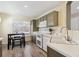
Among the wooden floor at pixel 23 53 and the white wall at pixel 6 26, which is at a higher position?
the white wall at pixel 6 26

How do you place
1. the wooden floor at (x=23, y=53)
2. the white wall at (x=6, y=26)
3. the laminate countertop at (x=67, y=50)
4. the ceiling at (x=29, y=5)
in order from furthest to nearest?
the white wall at (x=6, y=26) < the wooden floor at (x=23, y=53) < the ceiling at (x=29, y=5) < the laminate countertop at (x=67, y=50)

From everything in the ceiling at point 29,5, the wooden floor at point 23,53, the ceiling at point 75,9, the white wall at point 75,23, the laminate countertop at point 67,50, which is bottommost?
the wooden floor at point 23,53

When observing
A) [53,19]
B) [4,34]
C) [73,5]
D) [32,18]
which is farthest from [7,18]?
[73,5]

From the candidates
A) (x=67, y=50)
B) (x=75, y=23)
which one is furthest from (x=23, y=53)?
(x=67, y=50)

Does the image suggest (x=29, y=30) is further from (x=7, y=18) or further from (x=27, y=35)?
(x=7, y=18)

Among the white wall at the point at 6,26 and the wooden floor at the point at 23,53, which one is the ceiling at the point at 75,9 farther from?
the white wall at the point at 6,26

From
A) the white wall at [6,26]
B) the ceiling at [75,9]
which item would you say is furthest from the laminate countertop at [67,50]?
the white wall at [6,26]

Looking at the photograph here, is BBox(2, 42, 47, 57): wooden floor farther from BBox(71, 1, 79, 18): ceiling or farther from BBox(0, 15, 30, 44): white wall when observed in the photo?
BBox(0, 15, 30, 44): white wall

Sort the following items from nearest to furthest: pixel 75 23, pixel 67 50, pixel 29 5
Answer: pixel 67 50 < pixel 75 23 < pixel 29 5

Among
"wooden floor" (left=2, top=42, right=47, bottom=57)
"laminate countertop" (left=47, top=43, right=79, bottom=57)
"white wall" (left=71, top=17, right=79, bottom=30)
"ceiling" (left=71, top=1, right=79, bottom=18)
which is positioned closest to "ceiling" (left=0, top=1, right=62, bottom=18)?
"ceiling" (left=71, top=1, right=79, bottom=18)

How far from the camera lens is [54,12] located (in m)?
5.32

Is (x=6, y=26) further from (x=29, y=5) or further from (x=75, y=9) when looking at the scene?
(x=75, y=9)

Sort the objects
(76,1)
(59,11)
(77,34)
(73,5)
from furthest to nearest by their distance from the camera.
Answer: (59,11) < (73,5) < (76,1) < (77,34)

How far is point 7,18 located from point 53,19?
4.67 metres
